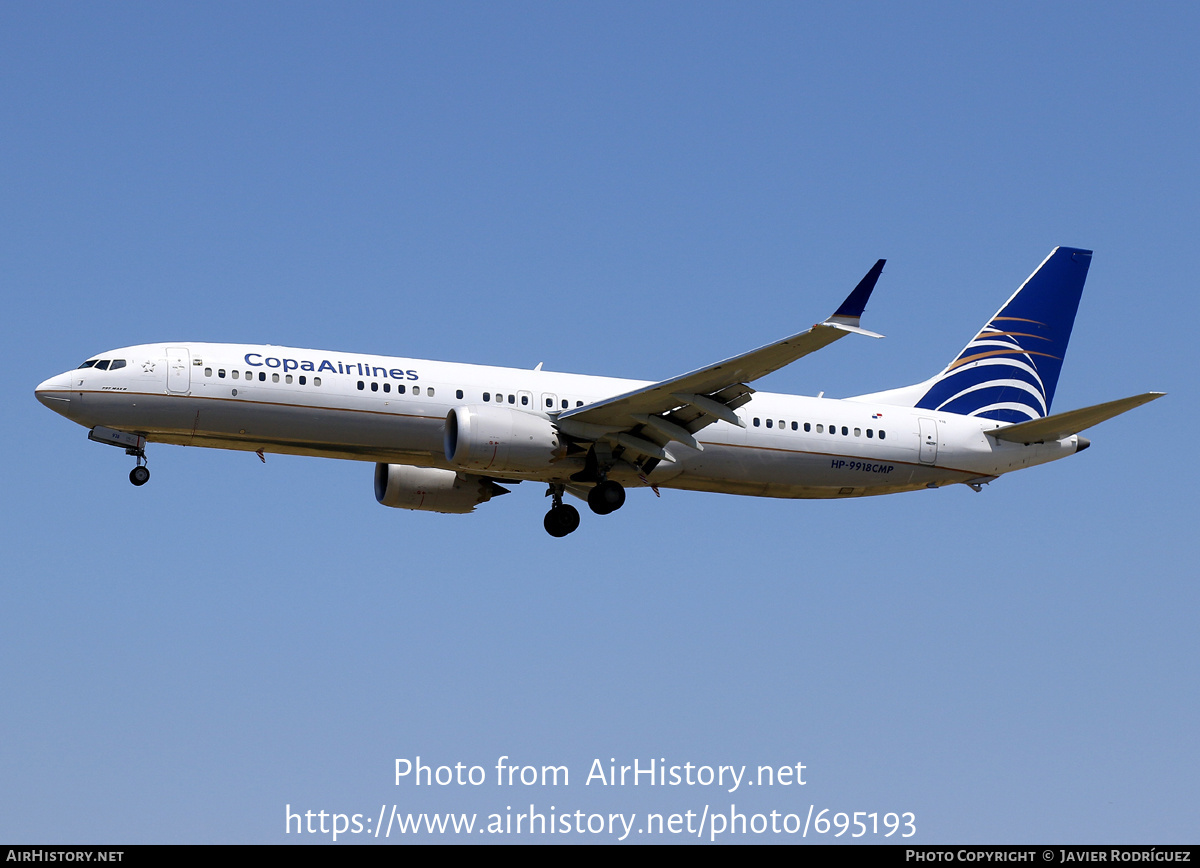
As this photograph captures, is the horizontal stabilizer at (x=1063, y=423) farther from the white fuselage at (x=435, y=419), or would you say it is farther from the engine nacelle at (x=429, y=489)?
the engine nacelle at (x=429, y=489)

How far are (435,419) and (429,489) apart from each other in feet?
17.0

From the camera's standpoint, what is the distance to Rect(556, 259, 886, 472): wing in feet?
105

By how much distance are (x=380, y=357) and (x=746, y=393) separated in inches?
340

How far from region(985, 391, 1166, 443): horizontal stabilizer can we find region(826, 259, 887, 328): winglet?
22.7 feet

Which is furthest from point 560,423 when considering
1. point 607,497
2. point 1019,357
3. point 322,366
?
point 1019,357

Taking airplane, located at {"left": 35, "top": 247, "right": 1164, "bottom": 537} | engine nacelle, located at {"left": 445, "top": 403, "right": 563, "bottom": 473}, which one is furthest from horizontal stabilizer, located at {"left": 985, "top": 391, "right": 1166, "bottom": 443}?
engine nacelle, located at {"left": 445, "top": 403, "right": 563, "bottom": 473}

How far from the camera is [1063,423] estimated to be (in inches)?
1457

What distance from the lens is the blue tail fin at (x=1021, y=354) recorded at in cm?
4084

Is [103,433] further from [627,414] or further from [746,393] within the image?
[746,393]

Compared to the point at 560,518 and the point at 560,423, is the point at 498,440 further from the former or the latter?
the point at 560,518

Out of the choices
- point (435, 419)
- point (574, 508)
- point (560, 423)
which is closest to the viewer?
point (435, 419)

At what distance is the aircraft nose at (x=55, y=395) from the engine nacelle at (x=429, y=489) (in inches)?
346

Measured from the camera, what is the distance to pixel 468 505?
131 ft

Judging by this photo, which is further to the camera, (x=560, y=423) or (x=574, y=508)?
(x=574, y=508)
